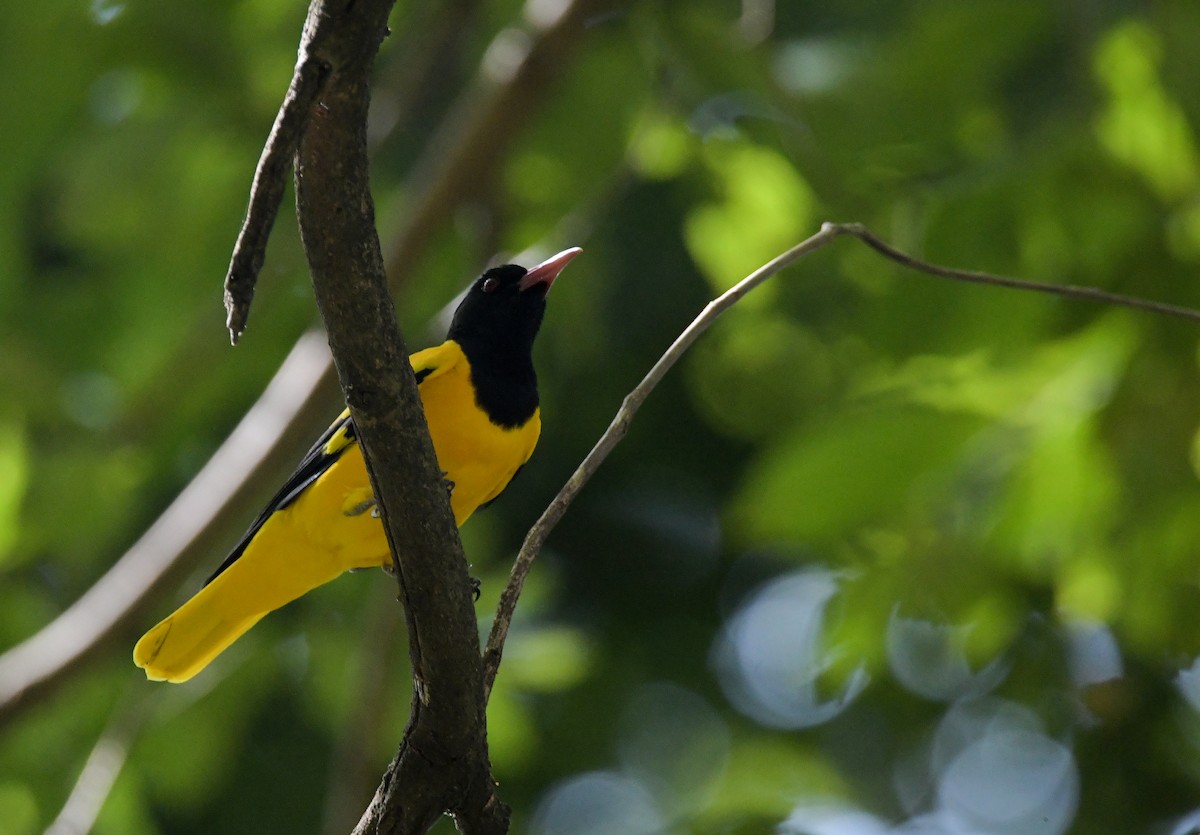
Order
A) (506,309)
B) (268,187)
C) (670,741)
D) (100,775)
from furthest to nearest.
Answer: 1. (670,741)
2. (100,775)
3. (506,309)
4. (268,187)

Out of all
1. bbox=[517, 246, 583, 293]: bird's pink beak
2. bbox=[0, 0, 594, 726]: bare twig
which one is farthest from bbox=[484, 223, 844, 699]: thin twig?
bbox=[0, 0, 594, 726]: bare twig

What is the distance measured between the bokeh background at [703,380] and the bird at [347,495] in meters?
0.90

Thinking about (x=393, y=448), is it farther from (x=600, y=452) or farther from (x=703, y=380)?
(x=703, y=380)

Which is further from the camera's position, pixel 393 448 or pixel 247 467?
pixel 247 467

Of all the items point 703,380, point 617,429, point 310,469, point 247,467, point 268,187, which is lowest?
point 703,380

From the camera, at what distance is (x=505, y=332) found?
459 cm

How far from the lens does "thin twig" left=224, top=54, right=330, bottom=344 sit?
1.83m

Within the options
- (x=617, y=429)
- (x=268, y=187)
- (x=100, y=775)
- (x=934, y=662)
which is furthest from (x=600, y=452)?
(x=934, y=662)

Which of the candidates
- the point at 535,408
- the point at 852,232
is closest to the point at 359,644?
the point at 535,408

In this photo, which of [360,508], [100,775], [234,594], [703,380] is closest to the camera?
[360,508]

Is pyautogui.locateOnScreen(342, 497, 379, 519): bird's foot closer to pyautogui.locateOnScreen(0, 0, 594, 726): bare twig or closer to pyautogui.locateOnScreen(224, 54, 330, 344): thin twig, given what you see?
pyautogui.locateOnScreen(0, 0, 594, 726): bare twig

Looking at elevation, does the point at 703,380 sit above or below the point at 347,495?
below

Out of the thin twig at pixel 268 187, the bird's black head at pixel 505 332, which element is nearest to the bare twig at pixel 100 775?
the bird's black head at pixel 505 332

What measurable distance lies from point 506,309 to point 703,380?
2.44m
